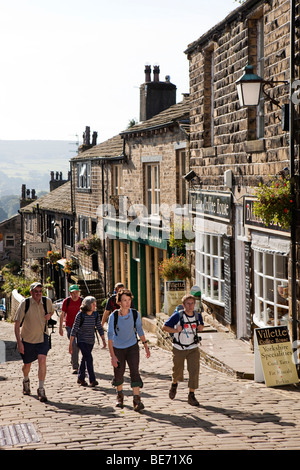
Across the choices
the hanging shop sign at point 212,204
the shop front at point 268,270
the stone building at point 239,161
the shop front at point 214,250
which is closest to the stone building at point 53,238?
the hanging shop sign at point 212,204

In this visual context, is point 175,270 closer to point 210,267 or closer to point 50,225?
point 210,267

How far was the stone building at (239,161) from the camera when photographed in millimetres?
10781

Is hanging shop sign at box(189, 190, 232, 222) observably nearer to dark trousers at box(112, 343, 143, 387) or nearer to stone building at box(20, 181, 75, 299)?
dark trousers at box(112, 343, 143, 387)

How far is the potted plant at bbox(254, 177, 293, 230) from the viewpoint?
993 centimetres

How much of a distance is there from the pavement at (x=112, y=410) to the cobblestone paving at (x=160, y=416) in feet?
0.04

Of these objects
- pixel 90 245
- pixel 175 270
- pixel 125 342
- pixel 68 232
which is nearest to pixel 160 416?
pixel 125 342

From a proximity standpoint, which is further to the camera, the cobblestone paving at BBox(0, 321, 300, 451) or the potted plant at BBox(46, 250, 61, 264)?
the potted plant at BBox(46, 250, 61, 264)

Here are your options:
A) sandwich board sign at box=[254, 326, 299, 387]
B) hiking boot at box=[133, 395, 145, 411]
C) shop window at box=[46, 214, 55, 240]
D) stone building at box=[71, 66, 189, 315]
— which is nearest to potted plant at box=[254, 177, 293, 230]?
sandwich board sign at box=[254, 326, 299, 387]

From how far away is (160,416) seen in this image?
8.30 m

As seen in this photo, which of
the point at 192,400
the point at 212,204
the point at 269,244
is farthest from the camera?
the point at 212,204

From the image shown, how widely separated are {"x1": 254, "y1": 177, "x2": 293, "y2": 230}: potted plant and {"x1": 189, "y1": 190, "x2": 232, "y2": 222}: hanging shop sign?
3.03 m

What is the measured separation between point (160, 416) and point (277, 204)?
3.67 metres

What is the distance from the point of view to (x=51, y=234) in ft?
128
